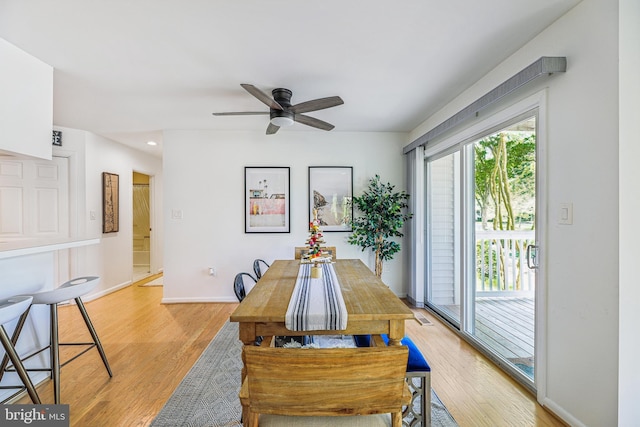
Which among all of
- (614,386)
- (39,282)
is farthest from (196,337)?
(614,386)

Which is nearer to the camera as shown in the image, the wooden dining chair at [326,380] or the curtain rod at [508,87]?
the wooden dining chair at [326,380]

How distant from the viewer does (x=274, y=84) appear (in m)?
2.55

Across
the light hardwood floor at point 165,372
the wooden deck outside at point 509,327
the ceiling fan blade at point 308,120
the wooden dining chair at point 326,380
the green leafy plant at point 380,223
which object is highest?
the ceiling fan blade at point 308,120

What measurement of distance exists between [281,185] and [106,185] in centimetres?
266

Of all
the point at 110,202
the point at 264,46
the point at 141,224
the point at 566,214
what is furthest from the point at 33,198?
the point at 566,214

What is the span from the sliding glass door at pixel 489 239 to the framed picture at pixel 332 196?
1.05 meters

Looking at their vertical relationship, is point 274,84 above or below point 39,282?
above

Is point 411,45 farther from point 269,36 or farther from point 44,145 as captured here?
point 44,145

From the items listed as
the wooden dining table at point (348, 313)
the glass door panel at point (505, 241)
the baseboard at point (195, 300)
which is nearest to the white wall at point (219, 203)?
the baseboard at point (195, 300)

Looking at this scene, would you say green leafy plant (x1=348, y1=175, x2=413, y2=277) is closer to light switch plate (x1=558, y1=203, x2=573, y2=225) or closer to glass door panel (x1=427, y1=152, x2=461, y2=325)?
glass door panel (x1=427, y1=152, x2=461, y2=325)

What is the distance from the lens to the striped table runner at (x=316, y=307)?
1375 millimetres
